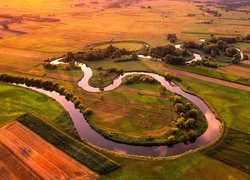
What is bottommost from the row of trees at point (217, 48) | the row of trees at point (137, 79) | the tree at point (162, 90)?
the tree at point (162, 90)

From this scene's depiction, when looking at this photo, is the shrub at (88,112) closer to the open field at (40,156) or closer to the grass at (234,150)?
the open field at (40,156)

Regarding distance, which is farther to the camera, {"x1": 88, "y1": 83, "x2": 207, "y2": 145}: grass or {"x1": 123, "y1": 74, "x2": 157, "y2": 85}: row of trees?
{"x1": 123, "y1": 74, "x2": 157, "y2": 85}: row of trees

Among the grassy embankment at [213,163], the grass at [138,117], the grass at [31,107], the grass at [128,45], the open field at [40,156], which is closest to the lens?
Result: the open field at [40,156]

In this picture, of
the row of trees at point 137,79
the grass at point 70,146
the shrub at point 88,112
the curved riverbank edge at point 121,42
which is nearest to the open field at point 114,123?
the grass at point 70,146

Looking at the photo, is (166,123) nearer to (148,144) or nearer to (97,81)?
(148,144)

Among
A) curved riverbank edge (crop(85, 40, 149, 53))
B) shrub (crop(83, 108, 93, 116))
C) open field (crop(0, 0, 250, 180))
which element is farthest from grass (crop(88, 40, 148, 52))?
shrub (crop(83, 108, 93, 116))

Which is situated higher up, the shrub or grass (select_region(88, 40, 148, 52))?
grass (select_region(88, 40, 148, 52))

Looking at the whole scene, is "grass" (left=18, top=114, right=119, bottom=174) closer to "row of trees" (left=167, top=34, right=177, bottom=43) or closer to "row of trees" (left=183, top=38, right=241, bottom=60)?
"row of trees" (left=183, top=38, right=241, bottom=60)
